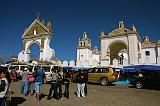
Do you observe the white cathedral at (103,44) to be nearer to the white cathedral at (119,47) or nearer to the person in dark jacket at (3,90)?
the white cathedral at (119,47)

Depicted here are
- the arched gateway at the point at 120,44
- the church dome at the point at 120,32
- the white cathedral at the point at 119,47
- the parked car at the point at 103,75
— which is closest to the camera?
the parked car at the point at 103,75

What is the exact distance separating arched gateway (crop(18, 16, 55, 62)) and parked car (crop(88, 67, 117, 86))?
797 inches

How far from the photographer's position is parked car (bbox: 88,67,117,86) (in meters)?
21.3

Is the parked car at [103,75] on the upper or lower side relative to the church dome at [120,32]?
lower

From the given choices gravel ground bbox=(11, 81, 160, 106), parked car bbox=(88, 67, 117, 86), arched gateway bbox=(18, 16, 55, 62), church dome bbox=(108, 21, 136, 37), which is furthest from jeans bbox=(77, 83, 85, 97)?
church dome bbox=(108, 21, 136, 37)

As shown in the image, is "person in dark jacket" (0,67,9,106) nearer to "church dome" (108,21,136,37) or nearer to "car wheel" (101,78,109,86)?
"car wheel" (101,78,109,86)

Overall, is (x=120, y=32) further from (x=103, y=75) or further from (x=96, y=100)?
(x=96, y=100)

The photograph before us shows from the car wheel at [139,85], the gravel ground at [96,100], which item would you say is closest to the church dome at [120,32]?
the car wheel at [139,85]

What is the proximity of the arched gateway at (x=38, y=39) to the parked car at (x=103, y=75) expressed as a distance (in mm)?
20237

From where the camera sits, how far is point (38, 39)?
4475cm

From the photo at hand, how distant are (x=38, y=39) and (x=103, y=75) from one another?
26.3m

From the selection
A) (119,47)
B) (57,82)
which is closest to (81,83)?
(57,82)

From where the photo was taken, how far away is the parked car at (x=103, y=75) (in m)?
21.3

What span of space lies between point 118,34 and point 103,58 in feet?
20.6
